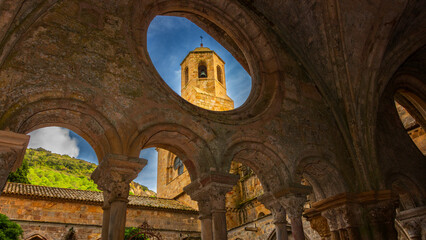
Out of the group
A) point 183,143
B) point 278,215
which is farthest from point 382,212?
point 183,143

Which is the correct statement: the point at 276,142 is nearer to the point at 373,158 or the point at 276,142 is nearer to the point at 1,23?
the point at 373,158

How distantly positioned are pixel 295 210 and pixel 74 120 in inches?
169

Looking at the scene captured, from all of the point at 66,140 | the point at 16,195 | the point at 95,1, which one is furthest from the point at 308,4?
the point at 66,140

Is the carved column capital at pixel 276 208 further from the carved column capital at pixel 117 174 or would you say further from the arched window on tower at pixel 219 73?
the arched window on tower at pixel 219 73

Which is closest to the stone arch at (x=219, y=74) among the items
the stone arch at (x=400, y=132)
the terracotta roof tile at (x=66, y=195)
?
the terracotta roof tile at (x=66, y=195)

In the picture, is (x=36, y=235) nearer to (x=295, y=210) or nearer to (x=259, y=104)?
(x=259, y=104)

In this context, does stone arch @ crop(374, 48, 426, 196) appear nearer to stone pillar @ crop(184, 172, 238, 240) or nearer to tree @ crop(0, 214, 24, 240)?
stone pillar @ crop(184, 172, 238, 240)

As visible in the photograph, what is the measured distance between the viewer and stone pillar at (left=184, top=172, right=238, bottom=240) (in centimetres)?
531

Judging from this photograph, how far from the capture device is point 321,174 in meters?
7.25

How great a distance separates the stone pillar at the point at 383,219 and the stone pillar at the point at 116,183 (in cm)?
487

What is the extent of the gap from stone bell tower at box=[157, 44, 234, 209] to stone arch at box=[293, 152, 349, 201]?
14484 mm

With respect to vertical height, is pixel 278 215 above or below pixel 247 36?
below

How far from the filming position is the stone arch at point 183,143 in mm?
5429

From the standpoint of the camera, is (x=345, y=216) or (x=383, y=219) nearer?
(x=383, y=219)
